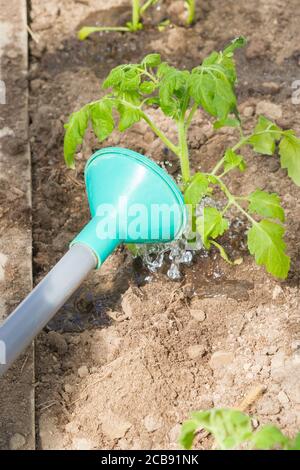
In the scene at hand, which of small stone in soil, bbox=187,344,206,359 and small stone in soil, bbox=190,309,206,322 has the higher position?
small stone in soil, bbox=190,309,206,322

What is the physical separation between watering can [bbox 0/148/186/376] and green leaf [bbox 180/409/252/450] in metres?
0.57

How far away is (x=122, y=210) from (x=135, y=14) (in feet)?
3.68

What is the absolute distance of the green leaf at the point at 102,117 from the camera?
2.30 metres

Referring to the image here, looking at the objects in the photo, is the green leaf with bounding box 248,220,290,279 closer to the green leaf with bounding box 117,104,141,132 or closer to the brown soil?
the brown soil

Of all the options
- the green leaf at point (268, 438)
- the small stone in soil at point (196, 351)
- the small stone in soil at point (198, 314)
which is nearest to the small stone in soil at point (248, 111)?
the small stone in soil at point (198, 314)

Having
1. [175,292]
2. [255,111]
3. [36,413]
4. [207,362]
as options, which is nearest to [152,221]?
[175,292]

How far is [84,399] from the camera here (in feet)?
7.37

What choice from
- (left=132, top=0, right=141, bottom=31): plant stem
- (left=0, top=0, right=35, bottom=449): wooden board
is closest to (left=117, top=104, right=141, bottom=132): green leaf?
(left=0, top=0, right=35, bottom=449): wooden board

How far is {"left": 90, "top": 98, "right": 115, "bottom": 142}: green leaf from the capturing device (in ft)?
7.54

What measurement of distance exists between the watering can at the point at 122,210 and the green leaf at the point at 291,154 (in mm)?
333

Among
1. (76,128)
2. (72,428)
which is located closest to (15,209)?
(76,128)

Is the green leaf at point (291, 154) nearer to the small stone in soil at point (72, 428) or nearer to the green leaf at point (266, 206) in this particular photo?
the green leaf at point (266, 206)

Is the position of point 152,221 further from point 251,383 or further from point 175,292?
point 251,383

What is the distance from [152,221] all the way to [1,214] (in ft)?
1.85
